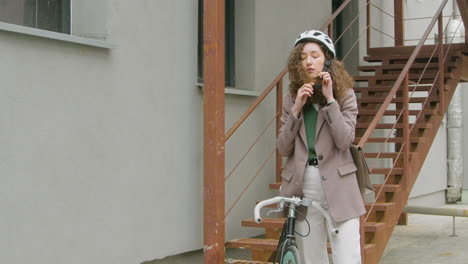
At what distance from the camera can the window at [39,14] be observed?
5.04 m

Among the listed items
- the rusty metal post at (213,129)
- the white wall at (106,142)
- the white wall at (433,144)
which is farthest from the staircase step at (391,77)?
the rusty metal post at (213,129)

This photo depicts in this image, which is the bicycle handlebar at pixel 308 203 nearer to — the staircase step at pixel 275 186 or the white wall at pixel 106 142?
the white wall at pixel 106 142

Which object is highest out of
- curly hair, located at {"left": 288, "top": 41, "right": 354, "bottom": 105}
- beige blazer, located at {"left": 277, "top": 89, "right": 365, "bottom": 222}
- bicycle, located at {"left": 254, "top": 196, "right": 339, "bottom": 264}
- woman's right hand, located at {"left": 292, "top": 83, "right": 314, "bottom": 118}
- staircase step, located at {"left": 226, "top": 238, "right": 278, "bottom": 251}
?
curly hair, located at {"left": 288, "top": 41, "right": 354, "bottom": 105}

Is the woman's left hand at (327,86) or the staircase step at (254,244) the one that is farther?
the staircase step at (254,244)

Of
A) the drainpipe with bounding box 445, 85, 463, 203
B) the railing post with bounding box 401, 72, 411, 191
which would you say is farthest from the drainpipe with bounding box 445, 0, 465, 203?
the railing post with bounding box 401, 72, 411, 191

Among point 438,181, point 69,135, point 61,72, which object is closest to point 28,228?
point 69,135

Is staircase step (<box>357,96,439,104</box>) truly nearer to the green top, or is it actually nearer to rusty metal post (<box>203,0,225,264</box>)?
rusty metal post (<box>203,0,225,264</box>)

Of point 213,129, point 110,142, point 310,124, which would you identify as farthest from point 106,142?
point 310,124

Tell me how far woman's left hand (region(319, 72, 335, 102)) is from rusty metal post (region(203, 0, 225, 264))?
148cm

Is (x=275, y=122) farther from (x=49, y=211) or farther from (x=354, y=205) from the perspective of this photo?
(x=354, y=205)

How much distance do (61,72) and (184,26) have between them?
5.23ft

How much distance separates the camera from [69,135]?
16.9 feet

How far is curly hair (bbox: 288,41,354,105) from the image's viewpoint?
3869 millimetres

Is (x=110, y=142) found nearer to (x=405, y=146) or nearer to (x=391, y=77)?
(x=405, y=146)
